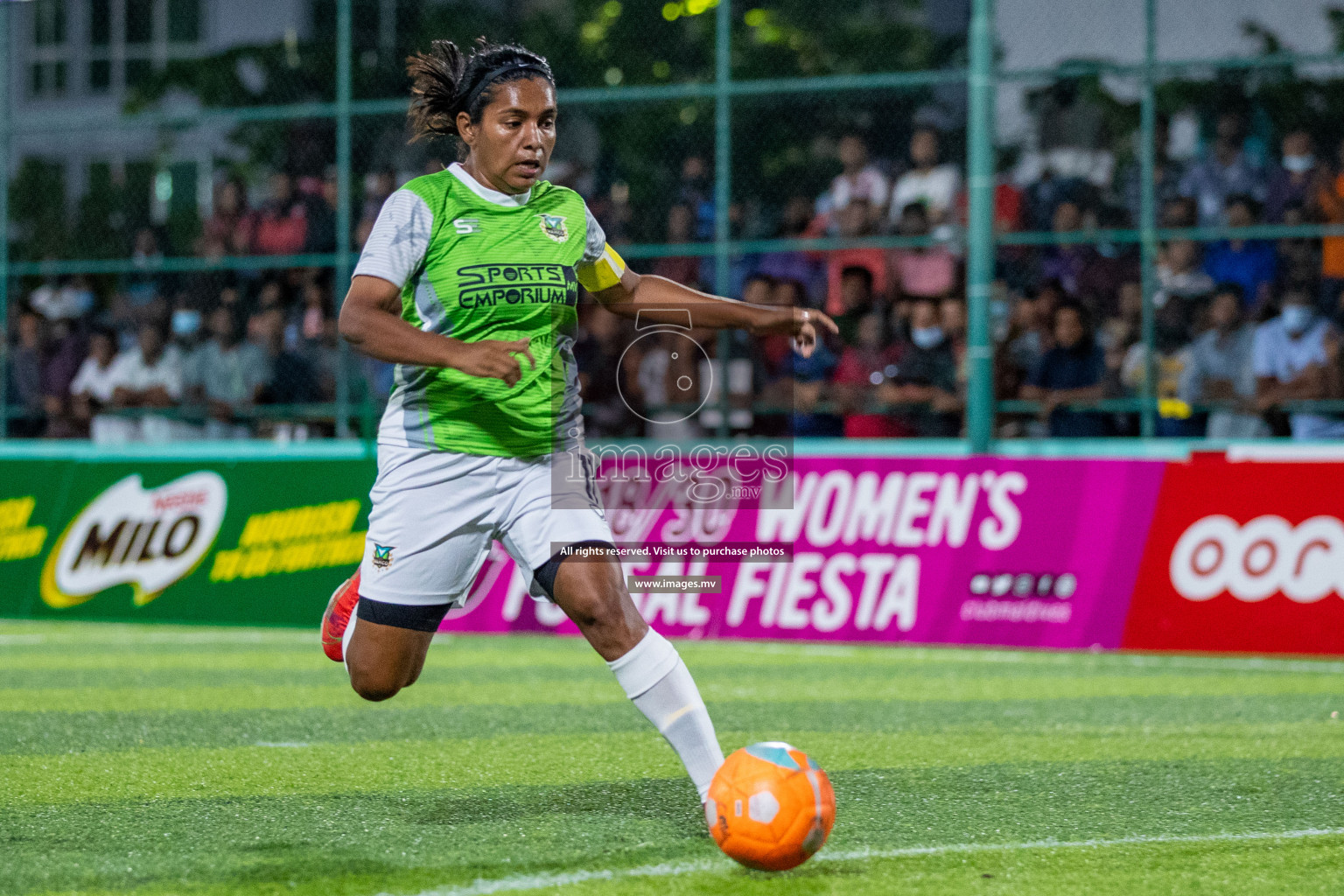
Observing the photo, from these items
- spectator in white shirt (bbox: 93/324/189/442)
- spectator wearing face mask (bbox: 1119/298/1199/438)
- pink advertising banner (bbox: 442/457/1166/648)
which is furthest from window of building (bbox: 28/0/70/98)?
spectator wearing face mask (bbox: 1119/298/1199/438)

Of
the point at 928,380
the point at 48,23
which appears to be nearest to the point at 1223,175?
the point at 928,380

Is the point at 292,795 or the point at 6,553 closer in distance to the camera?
the point at 292,795

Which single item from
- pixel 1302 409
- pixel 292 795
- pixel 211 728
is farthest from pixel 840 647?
pixel 292 795

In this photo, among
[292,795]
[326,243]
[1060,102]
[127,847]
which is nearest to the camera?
[127,847]

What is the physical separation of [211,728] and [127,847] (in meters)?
2.41

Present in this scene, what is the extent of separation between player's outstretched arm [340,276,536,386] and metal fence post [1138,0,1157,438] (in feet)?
25.0

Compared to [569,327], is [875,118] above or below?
above

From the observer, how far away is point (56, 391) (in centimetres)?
1451

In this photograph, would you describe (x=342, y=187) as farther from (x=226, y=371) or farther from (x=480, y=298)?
(x=480, y=298)

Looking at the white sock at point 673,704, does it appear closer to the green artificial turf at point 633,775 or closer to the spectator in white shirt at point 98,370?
the green artificial turf at point 633,775

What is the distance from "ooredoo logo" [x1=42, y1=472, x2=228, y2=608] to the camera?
11484 millimetres

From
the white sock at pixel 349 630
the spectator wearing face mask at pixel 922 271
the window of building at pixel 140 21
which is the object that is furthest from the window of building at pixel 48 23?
the white sock at pixel 349 630

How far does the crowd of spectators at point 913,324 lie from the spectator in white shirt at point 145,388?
16 millimetres

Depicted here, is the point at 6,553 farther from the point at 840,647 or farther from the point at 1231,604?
the point at 1231,604
